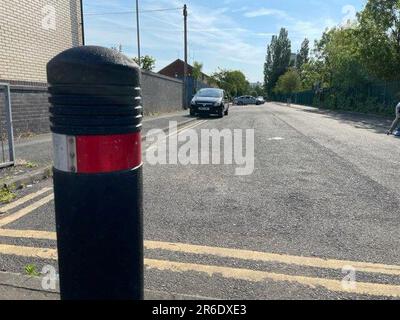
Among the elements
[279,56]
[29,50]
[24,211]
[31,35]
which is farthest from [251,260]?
[279,56]

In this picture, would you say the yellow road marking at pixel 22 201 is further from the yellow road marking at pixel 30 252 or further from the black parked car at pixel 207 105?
the black parked car at pixel 207 105

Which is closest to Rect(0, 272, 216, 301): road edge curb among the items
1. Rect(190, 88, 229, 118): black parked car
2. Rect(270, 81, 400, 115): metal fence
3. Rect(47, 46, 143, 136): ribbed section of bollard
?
Rect(47, 46, 143, 136): ribbed section of bollard

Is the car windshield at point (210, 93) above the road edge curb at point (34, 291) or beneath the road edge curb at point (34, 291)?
above

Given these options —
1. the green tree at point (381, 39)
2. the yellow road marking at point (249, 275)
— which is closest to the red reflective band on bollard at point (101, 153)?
the yellow road marking at point (249, 275)

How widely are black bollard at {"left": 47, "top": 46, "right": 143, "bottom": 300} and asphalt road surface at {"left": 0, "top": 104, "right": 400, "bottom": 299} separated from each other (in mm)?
1029

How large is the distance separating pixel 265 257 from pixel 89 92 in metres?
2.24

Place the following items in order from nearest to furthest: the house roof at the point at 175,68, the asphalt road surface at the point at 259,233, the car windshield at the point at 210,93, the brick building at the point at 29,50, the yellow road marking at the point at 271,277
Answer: the yellow road marking at the point at 271,277 → the asphalt road surface at the point at 259,233 → the brick building at the point at 29,50 → the car windshield at the point at 210,93 → the house roof at the point at 175,68

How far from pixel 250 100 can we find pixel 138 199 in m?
61.2

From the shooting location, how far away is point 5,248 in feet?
11.1

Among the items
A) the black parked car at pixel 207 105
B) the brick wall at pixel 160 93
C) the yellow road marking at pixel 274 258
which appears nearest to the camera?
the yellow road marking at pixel 274 258

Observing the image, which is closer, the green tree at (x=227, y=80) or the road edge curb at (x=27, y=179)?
the road edge curb at (x=27, y=179)

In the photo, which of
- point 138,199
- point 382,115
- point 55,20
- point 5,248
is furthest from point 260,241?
point 382,115

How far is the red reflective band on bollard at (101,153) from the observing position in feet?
5.48

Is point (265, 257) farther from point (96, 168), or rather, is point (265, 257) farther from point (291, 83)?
point (291, 83)
